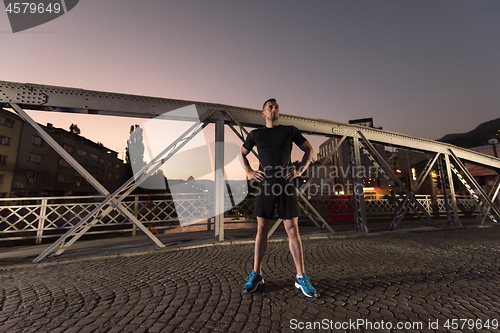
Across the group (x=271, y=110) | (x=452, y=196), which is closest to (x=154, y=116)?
(x=271, y=110)

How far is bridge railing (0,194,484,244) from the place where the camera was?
6.12 metres

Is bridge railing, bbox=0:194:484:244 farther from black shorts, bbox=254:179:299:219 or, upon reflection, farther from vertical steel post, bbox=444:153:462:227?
black shorts, bbox=254:179:299:219

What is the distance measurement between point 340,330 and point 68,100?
6.13 metres

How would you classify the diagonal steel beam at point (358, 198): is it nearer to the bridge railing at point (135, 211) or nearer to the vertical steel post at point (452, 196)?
the bridge railing at point (135, 211)

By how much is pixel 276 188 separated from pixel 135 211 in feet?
23.1

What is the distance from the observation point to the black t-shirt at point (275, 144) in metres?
2.51

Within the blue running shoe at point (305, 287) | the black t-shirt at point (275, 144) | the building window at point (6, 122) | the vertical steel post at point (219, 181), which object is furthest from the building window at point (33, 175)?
the blue running shoe at point (305, 287)

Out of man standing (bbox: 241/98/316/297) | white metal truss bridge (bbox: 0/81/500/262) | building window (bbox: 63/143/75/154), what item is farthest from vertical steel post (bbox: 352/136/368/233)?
building window (bbox: 63/143/75/154)

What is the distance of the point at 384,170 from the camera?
757 cm

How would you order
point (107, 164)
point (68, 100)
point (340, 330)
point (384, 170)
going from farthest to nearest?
point (107, 164) < point (384, 170) < point (68, 100) < point (340, 330)

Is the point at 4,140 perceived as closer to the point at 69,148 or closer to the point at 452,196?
the point at 69,148

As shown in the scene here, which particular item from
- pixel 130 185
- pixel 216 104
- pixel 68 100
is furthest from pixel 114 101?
pixel 216 104

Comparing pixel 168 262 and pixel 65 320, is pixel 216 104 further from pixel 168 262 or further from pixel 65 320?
pixel 65 320

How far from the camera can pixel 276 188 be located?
2.39 m
